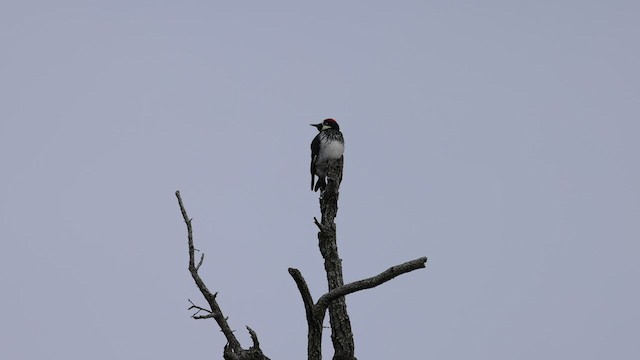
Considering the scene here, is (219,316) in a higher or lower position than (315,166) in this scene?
lower

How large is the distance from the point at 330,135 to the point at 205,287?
5.76 metres

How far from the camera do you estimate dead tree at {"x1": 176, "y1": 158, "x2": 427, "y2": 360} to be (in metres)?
7.02

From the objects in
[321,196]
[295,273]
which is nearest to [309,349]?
[295,273]

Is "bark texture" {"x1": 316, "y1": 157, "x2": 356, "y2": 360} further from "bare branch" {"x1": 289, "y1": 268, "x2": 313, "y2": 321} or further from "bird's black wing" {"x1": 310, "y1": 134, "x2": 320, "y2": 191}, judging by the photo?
"bird's black wing" {"x1": 310, "y1": 134, "x2": 320, "y2": 191}

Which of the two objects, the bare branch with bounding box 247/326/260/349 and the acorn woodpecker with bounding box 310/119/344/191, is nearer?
the bare branch with bounding box 247/326/260/349

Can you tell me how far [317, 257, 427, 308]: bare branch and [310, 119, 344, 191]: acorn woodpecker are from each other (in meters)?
5.40

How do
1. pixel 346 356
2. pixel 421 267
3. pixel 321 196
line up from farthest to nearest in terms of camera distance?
pixel 321 196 → pixel 346 356 → pixel 421 267

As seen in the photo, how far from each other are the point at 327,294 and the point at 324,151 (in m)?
5.97

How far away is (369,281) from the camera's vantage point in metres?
6.95

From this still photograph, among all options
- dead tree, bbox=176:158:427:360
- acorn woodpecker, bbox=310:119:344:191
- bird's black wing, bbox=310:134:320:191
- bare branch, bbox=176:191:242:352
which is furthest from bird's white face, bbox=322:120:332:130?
bare branch, bbox=176:191:242:352

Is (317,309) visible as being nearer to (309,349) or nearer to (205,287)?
(309,349)

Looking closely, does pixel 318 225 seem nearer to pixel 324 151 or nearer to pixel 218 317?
pixel 218 317

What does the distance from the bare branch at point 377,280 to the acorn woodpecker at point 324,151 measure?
5404 mm

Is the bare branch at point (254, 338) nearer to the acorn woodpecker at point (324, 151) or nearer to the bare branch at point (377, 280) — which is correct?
the bare branch at point (377, 280)
